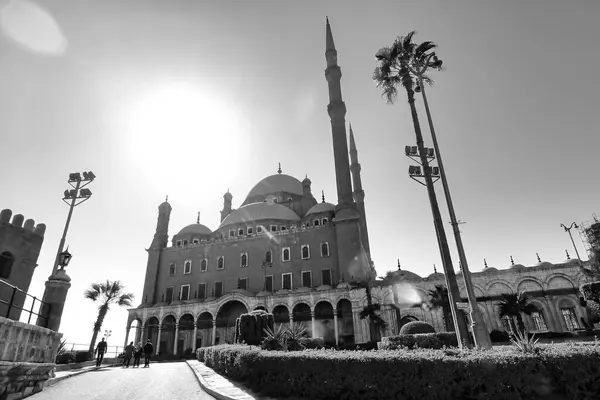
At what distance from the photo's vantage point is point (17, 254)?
12969 mm

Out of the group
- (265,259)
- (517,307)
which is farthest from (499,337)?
(265,259)

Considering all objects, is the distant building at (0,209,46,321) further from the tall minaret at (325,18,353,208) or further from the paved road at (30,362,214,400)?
the tall minaret at (325,18,353,208)

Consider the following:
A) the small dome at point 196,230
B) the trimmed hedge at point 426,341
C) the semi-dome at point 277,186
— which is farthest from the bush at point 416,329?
the small dome at point 196,230

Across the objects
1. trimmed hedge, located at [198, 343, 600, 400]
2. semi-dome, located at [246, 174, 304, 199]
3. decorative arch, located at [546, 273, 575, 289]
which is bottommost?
trimmed hedge, located at [198, 343, 600, 400]

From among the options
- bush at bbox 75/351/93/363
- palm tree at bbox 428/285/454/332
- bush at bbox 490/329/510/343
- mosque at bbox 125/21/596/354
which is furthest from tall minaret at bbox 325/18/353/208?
bush at bbox 75/351/93/363

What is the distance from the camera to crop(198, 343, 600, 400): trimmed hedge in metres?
5.54

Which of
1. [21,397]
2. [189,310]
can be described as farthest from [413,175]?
[189,310]

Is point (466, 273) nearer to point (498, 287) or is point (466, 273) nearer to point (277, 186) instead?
point (498, 287)

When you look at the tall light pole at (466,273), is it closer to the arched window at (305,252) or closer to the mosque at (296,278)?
the mosque at (296,278)

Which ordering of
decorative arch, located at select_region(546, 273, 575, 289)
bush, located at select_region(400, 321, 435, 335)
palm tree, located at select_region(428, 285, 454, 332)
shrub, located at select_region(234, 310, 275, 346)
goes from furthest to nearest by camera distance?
decorative arch, located at select_region(546, 273, 575, 289), palm tree, located at select_region(428, 285, 454, 332), bush, located at select_region(400, 321, 435, 335), shrub, located at select_region(234, 310, 275, 346)

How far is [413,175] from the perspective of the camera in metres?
14.5

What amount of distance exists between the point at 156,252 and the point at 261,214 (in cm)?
1336

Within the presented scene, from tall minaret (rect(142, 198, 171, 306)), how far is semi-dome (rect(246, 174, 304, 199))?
1123 centimetres

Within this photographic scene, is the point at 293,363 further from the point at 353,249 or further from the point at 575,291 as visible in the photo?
the point at 575,291
